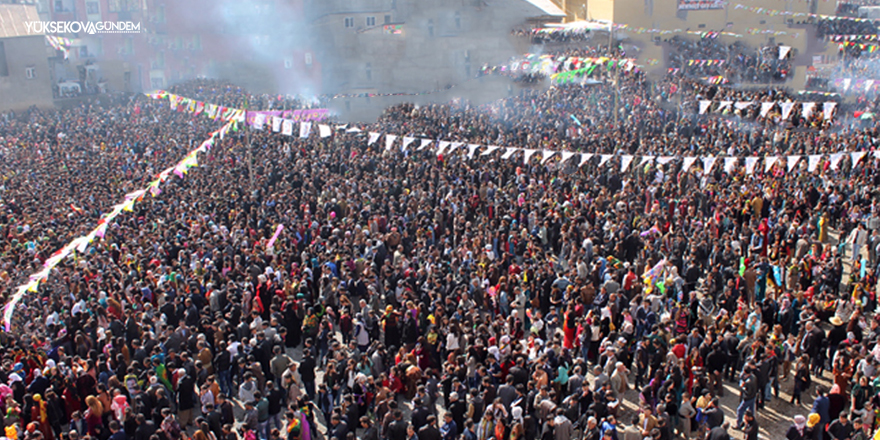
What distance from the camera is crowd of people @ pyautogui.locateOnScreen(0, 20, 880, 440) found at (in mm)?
9906

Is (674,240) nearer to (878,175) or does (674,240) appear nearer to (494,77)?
(878,175)

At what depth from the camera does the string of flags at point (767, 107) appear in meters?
23.4

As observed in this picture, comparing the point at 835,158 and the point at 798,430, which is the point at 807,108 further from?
the point at 798,430

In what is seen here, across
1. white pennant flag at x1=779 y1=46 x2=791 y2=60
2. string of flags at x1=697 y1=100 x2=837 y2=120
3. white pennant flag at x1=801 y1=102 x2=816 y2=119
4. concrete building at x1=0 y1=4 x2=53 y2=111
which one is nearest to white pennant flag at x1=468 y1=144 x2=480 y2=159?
string of flags at x1=697 y1=100 x2=837 y2=120

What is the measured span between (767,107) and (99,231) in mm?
19317

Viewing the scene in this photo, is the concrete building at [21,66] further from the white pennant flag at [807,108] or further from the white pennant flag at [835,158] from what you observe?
the white pennant flag at [835,158]

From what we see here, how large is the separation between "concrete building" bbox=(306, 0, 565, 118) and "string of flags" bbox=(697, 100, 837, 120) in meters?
23.5

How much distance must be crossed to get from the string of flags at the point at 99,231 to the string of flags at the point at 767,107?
17085 mm

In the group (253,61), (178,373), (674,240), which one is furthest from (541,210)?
(253,61)

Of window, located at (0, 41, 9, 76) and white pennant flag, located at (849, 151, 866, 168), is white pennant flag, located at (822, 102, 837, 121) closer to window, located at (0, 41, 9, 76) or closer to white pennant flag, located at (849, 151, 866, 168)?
white pennant flag, located at (849, 151, 866, 168)

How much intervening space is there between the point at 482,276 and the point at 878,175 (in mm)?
10775

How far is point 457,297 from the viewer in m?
13.1

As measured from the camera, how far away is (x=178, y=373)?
10664 mm

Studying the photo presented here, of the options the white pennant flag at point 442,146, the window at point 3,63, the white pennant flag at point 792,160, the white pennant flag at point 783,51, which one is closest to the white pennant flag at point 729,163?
the white pennant flag at point 792,160
